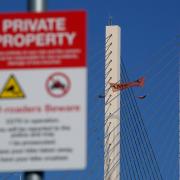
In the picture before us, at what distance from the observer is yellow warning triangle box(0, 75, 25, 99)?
18.5 feet

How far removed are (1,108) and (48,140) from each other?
390mm

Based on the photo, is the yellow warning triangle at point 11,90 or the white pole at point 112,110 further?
the white pole at point 112,110

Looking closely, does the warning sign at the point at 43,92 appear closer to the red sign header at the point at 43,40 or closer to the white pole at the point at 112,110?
the red sign header at the point at 43,40

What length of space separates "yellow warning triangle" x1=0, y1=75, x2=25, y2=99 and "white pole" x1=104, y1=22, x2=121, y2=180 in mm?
21269

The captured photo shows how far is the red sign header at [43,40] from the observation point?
5637 millimetres

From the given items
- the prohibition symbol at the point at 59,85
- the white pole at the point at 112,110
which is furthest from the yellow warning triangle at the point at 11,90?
the white pole at the point at 112,110

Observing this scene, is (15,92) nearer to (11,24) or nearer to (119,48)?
(11,24)

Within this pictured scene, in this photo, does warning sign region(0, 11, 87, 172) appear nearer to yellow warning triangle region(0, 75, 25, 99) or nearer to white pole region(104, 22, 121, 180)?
yellow warning triangle region(0, 75, 25, 99)

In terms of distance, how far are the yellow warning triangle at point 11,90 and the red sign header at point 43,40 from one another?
10 centimetres

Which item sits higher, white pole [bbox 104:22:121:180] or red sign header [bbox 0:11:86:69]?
white pole [bbox 104:22:121:180]

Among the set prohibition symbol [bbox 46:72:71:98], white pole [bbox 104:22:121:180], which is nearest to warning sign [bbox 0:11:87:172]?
prohibition symbol [bbox 46:72:71:98]

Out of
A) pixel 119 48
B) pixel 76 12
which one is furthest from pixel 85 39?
pixel 119 48

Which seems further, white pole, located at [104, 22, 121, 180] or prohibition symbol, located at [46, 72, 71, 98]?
white pole, located at [104, 22, 121, 180]

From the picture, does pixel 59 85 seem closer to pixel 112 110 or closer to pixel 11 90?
pixel 11 90
